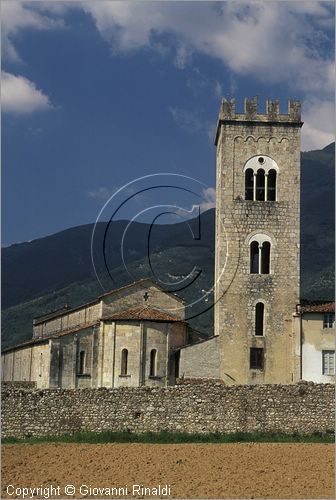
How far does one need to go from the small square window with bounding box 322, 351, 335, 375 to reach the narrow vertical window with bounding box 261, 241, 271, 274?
6.02m

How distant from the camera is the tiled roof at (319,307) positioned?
1665 inches

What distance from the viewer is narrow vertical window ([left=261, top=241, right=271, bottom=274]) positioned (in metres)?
45.2

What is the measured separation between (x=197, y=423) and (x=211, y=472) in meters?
8.94

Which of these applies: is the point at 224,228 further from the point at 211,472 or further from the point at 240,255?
the point at 211,472

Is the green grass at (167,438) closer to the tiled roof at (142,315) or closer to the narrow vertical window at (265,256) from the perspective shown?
the tiled roof at (142,315)

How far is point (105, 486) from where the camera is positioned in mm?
20781

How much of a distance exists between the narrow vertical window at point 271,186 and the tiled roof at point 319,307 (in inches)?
256

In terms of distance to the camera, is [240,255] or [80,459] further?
[240,255]

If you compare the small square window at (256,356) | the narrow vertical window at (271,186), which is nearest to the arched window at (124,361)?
the small square window at (256,356)

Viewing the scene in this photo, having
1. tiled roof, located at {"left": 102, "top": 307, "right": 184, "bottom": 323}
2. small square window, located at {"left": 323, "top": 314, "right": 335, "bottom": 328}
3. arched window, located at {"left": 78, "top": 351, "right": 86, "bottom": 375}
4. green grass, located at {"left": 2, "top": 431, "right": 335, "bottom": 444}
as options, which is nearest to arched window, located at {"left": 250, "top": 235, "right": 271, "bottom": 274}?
small square window, located at {"left": 323, "top": 314, "right": 335, "bottom": 328}

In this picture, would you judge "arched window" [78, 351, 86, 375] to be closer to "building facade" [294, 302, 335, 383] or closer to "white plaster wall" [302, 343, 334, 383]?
"building facade" [294, 302, 335, 383]

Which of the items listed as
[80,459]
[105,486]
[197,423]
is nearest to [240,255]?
[197,423]

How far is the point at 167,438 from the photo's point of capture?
30.7 metres

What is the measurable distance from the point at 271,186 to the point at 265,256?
4.07m
